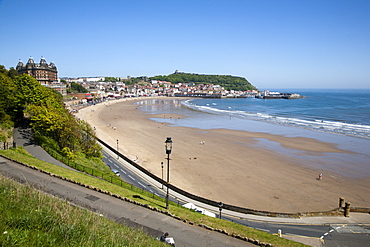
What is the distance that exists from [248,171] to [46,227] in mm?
20529

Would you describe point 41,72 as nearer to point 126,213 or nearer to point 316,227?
point 126,213

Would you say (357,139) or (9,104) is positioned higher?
(9,104)

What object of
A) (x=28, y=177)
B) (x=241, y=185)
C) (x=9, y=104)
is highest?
(x=9, y=104)

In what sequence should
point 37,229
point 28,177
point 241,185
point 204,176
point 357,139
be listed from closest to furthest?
point 37,229 → point 28,177 → point 241,185 → point 204,176 → point 357,139

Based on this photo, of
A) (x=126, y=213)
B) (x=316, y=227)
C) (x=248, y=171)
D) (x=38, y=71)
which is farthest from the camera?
(x=38, y=71)

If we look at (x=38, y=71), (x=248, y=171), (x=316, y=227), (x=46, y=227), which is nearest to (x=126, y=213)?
(x=46, y=227)

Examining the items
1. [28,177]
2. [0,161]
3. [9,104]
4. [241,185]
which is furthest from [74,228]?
[9,104]

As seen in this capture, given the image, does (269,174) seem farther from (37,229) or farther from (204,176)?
(37,229)

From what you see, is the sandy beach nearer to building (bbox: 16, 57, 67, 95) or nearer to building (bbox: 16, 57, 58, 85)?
building (bbox: 16, 57, 67, 95)

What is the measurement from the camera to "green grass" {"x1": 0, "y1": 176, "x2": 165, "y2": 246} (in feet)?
17.9

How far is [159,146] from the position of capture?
1313 inches

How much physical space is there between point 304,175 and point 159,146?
55.6ft

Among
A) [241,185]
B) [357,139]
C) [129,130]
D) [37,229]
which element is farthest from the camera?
[129,130]

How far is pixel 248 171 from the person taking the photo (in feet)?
80.2
